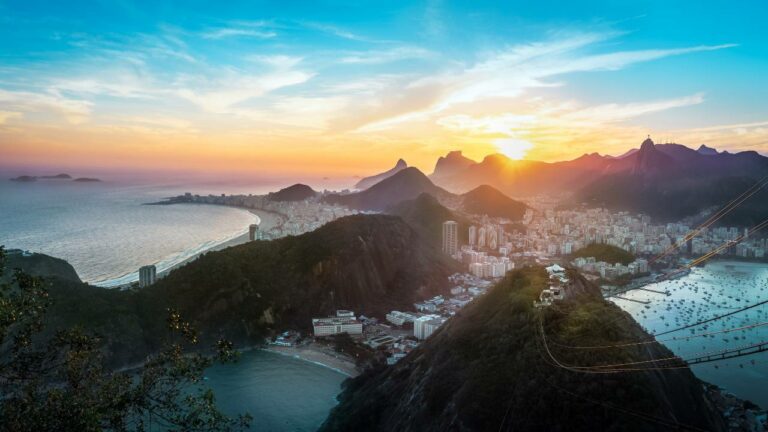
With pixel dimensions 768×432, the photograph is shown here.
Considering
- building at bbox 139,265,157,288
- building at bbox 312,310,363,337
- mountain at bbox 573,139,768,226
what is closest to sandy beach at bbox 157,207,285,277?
building at bbox 139,265,157,288

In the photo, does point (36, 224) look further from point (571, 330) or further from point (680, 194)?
point (680, 194)

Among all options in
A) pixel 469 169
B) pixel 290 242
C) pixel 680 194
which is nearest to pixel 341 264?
pixel 290 242

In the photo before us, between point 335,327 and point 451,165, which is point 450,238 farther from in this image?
point 451,165

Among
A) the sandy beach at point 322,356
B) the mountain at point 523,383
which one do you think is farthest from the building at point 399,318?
the mountain at point 523,383

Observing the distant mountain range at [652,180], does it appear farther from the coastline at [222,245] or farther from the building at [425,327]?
the building at [425,327]

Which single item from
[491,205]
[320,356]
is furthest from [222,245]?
[491,205]

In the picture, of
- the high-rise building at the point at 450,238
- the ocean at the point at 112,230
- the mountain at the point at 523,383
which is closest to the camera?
the mountain at the point at 523,383

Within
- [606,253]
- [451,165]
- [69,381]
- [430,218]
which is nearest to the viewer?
[69,381]
